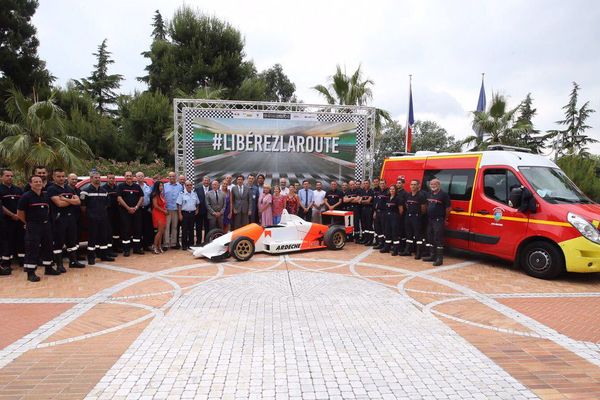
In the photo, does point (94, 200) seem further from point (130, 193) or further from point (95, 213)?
point (130, 193)

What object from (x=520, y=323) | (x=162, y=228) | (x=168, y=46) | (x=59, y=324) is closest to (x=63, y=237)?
(x=162, y=228)

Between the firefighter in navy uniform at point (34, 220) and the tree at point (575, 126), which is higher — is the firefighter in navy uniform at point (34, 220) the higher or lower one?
the lower one

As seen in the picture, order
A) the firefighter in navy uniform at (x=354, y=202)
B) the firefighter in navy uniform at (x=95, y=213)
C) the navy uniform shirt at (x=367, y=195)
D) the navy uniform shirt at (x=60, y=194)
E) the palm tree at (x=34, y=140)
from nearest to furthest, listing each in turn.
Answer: the navy uniform shirt at (x=60, y=194), the firefighter in navy uniform at (x=95, y=213), the navy uniform shirt at (x=367, y=195), the firefighter in navy uniform at (x=354, y=202), the palm tree at (x=34, y=140)

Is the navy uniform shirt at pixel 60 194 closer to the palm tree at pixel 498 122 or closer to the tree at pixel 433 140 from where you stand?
the palm tree at pixel 498 122

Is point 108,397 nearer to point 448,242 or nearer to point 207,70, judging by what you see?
point 448,242

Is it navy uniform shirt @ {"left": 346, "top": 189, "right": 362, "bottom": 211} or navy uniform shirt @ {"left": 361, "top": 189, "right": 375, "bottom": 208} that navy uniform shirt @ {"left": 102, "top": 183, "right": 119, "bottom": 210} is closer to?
navy uniform shirt @ {"left": 346, "top": 189, "right": 362, "bottom": 211}

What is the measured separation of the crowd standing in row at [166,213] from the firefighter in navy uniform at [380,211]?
0.03 metres

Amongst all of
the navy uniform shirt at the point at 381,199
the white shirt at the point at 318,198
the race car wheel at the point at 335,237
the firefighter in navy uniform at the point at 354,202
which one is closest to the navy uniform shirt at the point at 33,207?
the race car wheel at the point at 335,237

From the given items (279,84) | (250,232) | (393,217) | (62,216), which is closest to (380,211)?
(393,217)

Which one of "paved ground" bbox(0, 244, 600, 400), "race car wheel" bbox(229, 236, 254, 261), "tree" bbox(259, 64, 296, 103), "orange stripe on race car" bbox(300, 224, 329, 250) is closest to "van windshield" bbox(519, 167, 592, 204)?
"paved ground" bbox(0, 244, 600, 400)

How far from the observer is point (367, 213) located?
10.9 metres

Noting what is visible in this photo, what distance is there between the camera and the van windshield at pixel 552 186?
25.0 ft

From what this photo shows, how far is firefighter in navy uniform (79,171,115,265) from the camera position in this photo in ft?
26.9

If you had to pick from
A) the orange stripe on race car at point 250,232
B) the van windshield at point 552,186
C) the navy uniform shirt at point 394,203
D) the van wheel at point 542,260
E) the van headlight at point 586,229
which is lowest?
the van wheel at point 542,260
